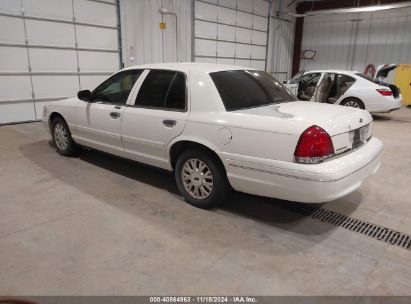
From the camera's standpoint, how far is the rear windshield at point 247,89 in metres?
3.19

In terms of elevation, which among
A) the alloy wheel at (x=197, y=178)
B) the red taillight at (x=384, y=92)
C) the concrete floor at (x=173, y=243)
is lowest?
the concrete floor at (x=173, y=243)

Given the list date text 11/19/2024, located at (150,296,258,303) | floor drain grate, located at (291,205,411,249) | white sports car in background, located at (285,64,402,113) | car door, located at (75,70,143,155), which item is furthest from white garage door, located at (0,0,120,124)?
date text 11/19/2024, located at (150,296,258,303)

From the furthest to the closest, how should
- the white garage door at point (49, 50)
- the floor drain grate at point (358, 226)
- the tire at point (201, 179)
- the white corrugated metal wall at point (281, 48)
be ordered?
the white corrugated metal wall at point (281, 48)
the white garage door at point (49, 50)
the tire at point (201, 179)
the floor drain grate at point (358, 226)

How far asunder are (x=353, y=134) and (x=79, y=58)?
8.13 meters

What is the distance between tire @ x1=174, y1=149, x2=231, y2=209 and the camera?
312 cm

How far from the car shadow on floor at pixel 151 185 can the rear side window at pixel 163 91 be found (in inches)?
33.8

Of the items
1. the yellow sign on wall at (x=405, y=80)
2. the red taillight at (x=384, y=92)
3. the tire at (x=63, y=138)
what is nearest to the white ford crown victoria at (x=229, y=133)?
the tire at (x=63, y=138)

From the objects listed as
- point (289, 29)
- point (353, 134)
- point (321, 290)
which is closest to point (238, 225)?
point (321, 290)

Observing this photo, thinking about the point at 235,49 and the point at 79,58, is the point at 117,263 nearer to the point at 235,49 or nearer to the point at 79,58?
the point at 79,58

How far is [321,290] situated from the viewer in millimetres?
2148

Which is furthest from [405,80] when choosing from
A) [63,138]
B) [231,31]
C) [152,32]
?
[63,138]

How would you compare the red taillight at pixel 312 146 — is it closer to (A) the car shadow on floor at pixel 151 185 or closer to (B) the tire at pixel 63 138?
(A) the car shadow on floor at pixel 151 185

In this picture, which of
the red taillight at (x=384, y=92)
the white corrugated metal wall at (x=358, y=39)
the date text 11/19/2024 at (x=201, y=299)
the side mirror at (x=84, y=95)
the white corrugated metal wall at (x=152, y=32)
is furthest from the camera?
the white corrugated metal wall at (x=358, y=39)

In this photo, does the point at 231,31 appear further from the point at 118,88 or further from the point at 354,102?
the point at 118,88
